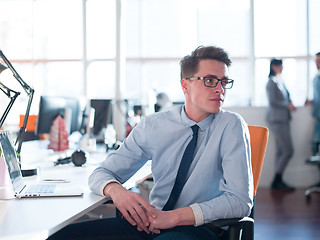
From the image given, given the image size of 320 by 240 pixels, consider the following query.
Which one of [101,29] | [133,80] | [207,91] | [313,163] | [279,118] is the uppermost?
[101,29]

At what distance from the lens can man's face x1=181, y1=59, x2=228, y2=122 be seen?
69.5 inches

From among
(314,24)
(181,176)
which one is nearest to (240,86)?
(314,24)

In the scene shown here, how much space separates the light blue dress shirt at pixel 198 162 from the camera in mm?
1571

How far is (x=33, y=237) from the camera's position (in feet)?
3.64

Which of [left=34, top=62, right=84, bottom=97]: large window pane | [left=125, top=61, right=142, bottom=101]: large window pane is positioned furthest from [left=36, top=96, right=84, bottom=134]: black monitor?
[left=34, top=62, right=84, bottom=97]: large window pane

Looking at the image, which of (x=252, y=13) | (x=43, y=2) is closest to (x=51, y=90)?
(x=43, y=2)

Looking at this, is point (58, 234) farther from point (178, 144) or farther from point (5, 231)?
point (178, 144)

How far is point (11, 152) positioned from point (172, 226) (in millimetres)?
725

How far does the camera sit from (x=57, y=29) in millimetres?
7270

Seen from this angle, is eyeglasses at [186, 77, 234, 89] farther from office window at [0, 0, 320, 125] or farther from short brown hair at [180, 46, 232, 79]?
office window at [0, 0, 320, 125]

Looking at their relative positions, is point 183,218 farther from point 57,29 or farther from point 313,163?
point 57,29

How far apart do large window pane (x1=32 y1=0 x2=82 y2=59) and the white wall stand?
3.11 meters

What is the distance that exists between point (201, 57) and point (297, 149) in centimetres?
431

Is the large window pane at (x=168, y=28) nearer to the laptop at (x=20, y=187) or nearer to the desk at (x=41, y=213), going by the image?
the desk at (x=41, y=213)
